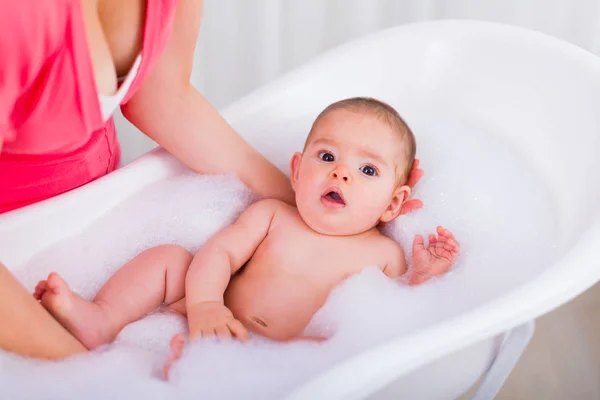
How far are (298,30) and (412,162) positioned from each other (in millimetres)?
813

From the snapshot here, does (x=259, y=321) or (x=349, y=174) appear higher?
(x=349, y=174)

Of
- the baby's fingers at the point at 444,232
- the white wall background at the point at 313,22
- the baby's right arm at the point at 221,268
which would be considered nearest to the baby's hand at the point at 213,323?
the baby's right arm at the point at 221,268

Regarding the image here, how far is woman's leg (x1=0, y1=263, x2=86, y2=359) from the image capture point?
0.77 metres

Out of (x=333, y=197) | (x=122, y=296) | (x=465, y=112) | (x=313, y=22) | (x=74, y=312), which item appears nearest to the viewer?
(x=74, y=312)

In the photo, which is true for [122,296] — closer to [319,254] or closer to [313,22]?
[319,254]

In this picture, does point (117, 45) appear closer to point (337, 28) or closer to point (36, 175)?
point (36, 175)

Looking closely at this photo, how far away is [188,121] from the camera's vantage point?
1.11 metres

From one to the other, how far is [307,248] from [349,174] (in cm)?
13

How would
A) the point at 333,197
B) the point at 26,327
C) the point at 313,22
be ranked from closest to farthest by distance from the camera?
the point at 26,327
the point at 333,197
the point at 313,22

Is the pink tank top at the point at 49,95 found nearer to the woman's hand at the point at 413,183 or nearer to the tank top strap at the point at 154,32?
the tank top strap at the point at 154,32

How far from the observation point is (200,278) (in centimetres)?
104

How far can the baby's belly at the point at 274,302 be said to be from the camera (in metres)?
1.04

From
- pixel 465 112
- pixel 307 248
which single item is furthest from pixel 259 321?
pixel 465 112

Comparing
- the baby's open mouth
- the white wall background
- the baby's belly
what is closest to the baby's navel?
the baby's belly
